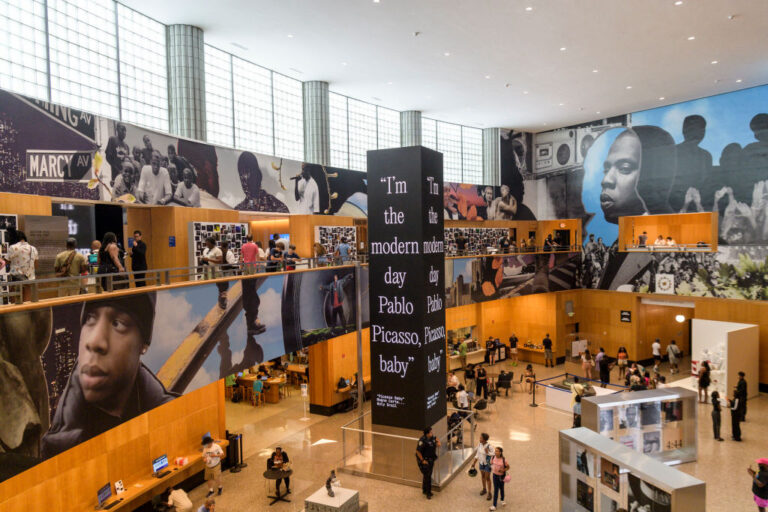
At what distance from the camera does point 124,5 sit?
15258 mm

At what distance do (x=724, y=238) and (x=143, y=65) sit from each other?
1056 inches

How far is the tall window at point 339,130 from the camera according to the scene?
24.9 metres

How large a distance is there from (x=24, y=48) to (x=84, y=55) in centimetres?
190

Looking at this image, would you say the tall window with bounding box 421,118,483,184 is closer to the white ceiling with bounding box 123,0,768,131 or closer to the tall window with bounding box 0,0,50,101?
the white ceiling with bounding box 123,0,768,131

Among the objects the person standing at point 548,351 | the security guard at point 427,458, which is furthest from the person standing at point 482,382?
the security guard at point 427,458

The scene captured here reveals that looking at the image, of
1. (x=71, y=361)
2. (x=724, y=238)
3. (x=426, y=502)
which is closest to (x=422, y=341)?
(x=426, y=502)

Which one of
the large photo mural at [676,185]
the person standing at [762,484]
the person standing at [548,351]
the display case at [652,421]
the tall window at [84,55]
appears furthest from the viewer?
the person standing at [548,351]

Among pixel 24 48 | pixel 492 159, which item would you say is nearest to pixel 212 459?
pixel 24 48

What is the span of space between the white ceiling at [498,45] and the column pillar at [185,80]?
526 mm

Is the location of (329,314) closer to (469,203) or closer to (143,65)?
(143,65)

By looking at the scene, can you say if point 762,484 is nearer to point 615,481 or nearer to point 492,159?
point 615,481

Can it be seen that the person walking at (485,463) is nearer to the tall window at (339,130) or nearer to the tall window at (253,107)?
the tall window at (253,107)

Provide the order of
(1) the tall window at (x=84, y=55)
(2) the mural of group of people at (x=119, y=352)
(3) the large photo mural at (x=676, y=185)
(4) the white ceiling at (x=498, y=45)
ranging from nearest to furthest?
1. (2) the mural of group of people at (x=119, y=352)
2. (1) the tall window at (x=84, y=55)
3. (4) the white ceiling at (x=498, y=45)
4. (3) the large photo mural at (x=676, y=185)

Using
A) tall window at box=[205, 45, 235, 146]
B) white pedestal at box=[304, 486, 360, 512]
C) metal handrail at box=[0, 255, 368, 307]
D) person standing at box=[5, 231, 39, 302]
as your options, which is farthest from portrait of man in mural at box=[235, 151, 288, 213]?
white pedestal at box=[304, 486, 360, 512]
